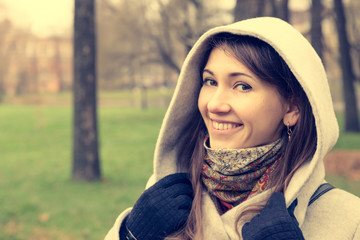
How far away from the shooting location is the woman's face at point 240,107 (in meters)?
1.88

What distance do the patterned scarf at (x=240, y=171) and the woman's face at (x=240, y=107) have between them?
5 centimetres

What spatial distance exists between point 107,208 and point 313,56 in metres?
4.94

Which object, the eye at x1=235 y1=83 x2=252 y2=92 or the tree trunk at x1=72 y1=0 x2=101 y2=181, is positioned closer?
the eye at x1=235 y1=83 x2=252 y2=92

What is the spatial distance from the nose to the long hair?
17 cm

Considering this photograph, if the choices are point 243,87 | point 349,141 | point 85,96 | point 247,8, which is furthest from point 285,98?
point 349,141

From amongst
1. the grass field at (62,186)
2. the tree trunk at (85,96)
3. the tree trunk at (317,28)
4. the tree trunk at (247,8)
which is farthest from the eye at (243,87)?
the tree trunk at (85,96)

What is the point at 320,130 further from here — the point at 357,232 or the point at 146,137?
the point at 146,137

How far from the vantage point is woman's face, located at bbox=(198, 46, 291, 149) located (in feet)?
6.18

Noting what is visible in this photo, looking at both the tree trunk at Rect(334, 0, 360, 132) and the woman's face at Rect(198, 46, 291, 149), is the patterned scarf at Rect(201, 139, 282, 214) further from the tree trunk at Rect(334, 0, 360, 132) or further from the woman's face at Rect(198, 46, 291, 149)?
the tree trunk at Rect(334, 0, 360, 132)

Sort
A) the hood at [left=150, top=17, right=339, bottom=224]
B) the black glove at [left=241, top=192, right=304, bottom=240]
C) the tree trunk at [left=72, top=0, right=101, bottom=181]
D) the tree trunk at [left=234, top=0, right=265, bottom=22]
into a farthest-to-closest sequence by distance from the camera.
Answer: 1. the tree trunk at [left=72, top=0, right=101, bottom=181]
2. the tree trunk at [left=234, top=0, right=265, bottom=22]
3. the hood at [left=150, top=17, right=339, bottom=224]
4. the black glove at [left=241, top=192, right=304, bottom=240]

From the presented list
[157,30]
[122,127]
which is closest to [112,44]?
[157,30]

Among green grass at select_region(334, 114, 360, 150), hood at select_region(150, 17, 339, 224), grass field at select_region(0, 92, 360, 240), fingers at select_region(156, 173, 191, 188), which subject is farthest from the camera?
green grass at select_region(334, 114, 360, 150)

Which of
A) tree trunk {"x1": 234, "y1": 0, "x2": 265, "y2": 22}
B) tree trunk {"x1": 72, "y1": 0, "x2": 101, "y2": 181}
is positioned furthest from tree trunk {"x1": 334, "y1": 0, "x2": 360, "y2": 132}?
tree trunk {"x1": 234, "y1": 0, "x2": 265, "y2": 22}

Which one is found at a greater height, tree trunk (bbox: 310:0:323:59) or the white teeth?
tree trunk (bbox: 310:0:323:59)
